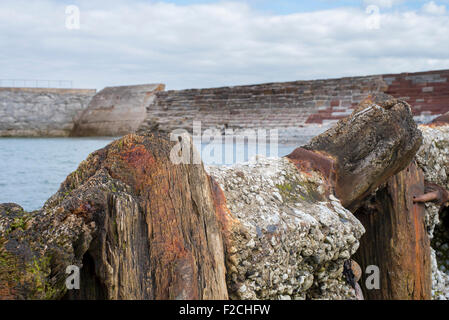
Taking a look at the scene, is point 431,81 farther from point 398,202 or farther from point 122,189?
point 122,189

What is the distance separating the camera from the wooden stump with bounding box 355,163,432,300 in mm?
2875

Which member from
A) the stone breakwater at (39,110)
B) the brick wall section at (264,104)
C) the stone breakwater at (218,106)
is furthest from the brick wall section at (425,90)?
the stone breakwater at (39,110)

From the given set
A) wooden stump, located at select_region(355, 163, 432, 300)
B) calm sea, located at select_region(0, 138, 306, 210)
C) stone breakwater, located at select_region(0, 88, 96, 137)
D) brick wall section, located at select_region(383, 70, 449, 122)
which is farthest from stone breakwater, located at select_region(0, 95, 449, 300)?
stone breakwater, located at select_region(0, 88, 96, 137)

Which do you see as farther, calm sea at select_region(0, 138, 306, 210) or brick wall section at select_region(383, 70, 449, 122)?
brick wall section at select_region(383, 70, 449, 122)

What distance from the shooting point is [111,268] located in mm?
1329

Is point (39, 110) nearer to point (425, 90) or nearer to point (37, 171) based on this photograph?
point (37, 171)

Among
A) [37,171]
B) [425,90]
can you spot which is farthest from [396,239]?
[425,90]

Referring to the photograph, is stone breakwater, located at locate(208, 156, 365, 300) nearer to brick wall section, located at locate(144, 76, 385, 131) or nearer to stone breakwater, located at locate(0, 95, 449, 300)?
stone breakwater, located at locate(0, 95, 449, 300)

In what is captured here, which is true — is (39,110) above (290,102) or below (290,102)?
below

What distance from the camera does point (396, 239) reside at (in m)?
2.88

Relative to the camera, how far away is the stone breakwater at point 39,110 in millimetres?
16922

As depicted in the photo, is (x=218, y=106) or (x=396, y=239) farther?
(x=218, y=106)

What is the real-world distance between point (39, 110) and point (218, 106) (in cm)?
729

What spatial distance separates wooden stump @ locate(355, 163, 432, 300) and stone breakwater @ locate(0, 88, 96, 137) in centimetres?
1637
